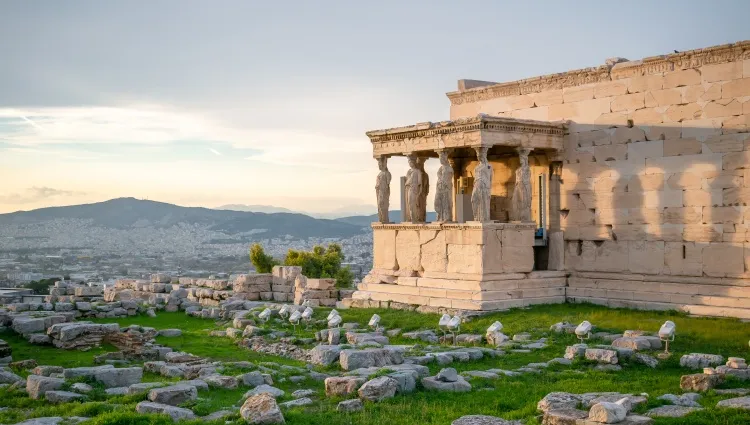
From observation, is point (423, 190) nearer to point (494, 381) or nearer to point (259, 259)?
point (494, 381)

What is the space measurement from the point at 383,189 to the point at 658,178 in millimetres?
7559

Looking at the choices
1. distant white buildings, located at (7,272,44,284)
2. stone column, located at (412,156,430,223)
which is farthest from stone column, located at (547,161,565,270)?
distant white buildings, located at (7,272,44,284)

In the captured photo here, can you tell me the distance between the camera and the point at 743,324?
17328mm

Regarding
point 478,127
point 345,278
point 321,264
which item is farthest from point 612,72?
point 321,264

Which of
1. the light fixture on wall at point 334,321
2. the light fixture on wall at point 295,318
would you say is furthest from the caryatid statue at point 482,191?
the light fixture on wall at point 295,318

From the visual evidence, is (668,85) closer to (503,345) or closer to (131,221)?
(503,345)

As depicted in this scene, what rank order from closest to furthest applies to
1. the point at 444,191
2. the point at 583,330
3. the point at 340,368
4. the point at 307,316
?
the point at 340,368
the point at 583,330
the point at 307,316
the point at 444,191

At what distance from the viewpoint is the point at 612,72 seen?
71.2ft

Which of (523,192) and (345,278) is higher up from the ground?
(523,192)

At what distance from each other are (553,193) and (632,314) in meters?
4.71

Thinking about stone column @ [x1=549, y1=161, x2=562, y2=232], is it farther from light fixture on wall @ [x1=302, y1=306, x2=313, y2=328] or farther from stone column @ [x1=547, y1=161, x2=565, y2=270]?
light fixture on wall @ [x1=302, y1=306, x2=313, y2=328]

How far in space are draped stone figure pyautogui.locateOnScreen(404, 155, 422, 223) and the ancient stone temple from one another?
0.04m

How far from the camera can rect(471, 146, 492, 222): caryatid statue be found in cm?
2128

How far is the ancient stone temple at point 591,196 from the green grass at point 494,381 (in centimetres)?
128
